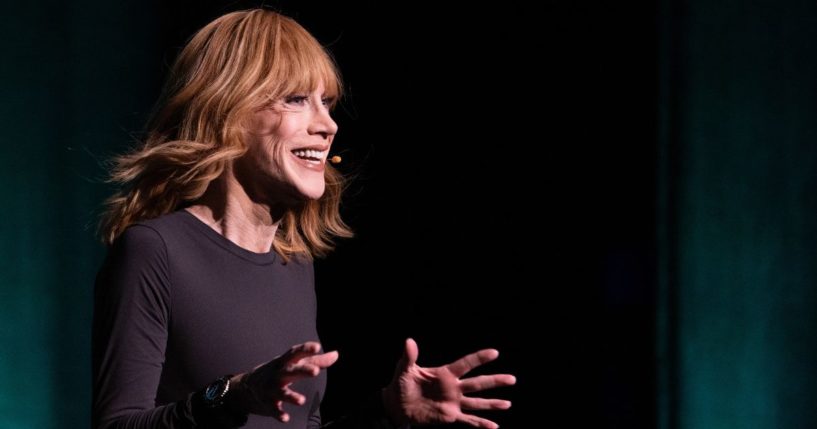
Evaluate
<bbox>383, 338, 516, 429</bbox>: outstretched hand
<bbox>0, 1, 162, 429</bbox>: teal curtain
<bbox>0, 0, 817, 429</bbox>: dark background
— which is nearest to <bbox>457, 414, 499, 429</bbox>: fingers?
<bbox>383, 338, 516, 429</bbox>: outstretched hand

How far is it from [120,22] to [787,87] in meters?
1.89

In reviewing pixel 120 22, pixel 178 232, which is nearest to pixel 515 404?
pixel 178 232

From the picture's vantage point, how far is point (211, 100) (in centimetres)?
164

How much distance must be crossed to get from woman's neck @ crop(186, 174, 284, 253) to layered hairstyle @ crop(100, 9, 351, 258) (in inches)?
0.9

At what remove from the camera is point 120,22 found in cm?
288

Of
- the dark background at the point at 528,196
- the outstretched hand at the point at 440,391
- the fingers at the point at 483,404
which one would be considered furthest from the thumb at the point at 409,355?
the dark background at the point at 528,196

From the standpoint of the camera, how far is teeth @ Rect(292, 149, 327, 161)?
5.51 ft

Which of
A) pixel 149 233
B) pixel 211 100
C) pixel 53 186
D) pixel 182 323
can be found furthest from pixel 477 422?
pixel 53 186

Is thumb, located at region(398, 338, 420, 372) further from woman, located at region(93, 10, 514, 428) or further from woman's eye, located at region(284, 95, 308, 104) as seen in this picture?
woman's eye, located at region(284, 95, 308, 104)

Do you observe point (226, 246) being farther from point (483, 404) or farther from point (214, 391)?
point (483, 404)

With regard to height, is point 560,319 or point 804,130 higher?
point 804,130

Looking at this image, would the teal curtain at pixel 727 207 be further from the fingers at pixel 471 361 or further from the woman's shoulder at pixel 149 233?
the woman's shoulder at pixel 149 233

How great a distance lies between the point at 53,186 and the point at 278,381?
173 cm

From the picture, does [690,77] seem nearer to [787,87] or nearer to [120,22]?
[787,87]
